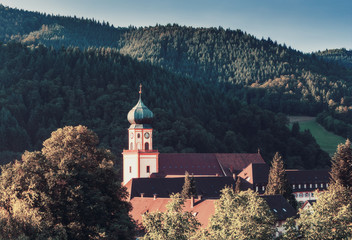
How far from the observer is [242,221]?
163ft

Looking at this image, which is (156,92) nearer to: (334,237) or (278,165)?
(278,165)

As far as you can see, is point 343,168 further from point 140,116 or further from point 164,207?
point 140,116

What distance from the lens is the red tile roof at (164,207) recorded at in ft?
231

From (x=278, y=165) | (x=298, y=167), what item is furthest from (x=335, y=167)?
(x=298, y=167)

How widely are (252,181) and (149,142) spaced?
52.6 feet

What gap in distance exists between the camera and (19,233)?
52.7 meters

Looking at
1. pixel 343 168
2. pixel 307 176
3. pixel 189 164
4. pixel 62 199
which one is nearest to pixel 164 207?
pixel 343 168

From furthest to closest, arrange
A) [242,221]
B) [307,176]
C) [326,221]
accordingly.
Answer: [307,176], [326,221], [242,221]

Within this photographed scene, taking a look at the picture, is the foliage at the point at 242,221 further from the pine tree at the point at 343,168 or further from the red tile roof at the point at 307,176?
the red tile roof at the point at 307,176

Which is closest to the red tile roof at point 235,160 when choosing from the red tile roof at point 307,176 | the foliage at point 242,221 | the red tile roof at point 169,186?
the red tile roof at point 307,176

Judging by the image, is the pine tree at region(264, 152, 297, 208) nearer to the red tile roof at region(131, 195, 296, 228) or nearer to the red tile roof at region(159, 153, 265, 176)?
the red tile roof at region(131, 195, 296, 228)

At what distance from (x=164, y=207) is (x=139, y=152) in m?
39.2

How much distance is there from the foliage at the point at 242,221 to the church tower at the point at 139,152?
204 feet

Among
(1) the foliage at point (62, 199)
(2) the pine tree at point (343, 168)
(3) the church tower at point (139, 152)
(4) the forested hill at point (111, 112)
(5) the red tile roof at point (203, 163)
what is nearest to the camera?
(1) the foliage at point (62, 199)
